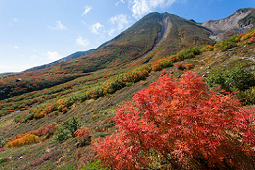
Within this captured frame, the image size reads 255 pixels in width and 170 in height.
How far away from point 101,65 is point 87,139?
199ft

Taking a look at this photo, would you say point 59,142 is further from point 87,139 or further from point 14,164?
point 87,139

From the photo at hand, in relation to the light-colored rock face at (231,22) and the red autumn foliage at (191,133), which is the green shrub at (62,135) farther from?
the light-colored rock face at (231,22)

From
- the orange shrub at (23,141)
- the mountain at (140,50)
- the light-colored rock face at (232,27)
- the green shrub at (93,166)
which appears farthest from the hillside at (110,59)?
the green shrub at (93,166)

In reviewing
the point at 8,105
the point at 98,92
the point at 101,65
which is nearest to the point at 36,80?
the point at 8,105

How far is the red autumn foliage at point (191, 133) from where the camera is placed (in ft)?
A: 6.94

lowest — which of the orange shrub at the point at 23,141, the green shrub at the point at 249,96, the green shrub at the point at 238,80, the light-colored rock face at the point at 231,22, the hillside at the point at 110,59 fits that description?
the orange shrub at the point at 23,141

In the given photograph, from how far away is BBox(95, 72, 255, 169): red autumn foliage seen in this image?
83.3 inches

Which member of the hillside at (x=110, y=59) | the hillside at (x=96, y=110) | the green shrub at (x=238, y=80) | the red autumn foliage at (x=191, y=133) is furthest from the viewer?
the hillside at (x=110, y=59)

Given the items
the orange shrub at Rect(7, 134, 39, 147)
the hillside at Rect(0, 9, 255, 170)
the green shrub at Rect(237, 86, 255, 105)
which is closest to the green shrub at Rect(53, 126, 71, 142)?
the hillside at Rect(0, 9, 255, 170)

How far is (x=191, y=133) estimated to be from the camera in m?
2.35

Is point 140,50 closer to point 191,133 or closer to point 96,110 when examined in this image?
point 96,110

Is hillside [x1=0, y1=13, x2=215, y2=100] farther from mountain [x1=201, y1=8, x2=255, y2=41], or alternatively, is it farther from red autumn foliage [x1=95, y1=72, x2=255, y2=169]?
red autumn foliage [x1=95, y1=72, x2=255, y2=169]

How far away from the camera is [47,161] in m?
5.00

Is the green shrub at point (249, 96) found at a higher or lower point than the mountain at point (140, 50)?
lower
